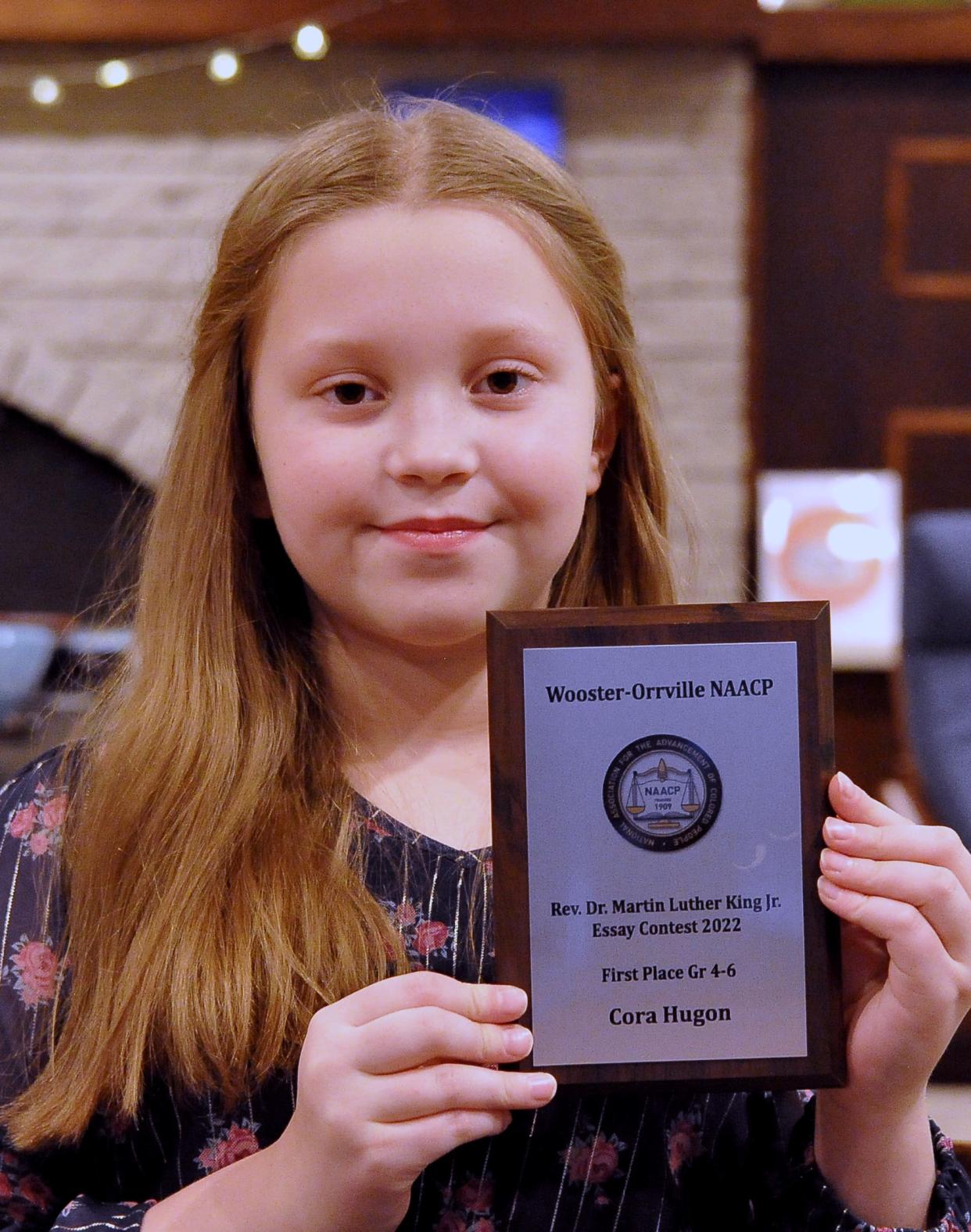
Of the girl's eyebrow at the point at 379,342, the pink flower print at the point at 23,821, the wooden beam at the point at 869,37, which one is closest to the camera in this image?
the girl's eyebrow at the point at 379,342

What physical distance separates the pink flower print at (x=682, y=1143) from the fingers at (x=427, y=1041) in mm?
200

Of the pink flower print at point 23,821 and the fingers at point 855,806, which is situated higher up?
the pink flower print at point 23,821

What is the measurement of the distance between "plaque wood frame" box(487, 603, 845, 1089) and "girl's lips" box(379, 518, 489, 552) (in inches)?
4.0

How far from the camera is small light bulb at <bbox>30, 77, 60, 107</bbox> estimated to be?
288 cm

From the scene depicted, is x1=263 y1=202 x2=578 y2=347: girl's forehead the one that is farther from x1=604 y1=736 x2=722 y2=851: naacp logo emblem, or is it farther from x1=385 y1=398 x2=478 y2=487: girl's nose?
x1=604 y1=736 x2=722 y2=851: naacp logo emblem

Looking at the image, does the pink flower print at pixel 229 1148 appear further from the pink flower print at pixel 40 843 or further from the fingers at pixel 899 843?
the fingers at pixel 899 843

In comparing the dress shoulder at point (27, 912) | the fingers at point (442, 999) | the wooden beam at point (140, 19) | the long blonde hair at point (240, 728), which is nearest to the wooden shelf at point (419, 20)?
the wooden beam at point (140, 19)

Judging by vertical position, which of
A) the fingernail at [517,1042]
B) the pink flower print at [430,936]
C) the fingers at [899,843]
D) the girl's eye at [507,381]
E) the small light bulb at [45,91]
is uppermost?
the small light bulb at [45,91]

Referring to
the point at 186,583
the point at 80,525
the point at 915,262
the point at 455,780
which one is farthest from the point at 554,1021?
the point at 915,262

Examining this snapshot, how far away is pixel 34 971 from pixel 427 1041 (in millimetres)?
297

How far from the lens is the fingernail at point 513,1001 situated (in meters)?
0.65

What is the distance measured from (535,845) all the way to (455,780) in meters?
0.18

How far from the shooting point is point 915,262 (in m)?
3.17

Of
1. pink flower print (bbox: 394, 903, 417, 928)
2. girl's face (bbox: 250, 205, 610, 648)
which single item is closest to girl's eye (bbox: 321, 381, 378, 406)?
girl's face (bbox: 250, 205, 610, 648)
